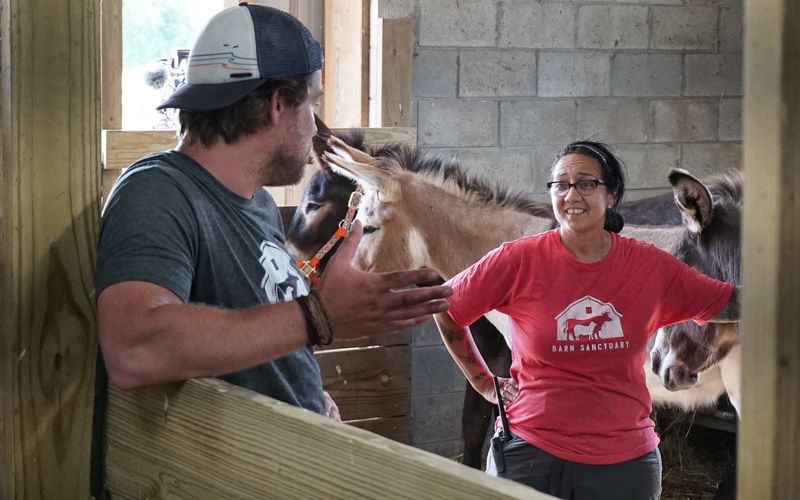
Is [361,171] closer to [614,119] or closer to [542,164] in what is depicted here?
[542,164]

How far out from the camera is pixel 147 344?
1.32 metres

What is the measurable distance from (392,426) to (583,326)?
209 cm

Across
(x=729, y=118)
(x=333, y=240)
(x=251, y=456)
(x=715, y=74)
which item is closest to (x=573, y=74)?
(x=715, y=74)

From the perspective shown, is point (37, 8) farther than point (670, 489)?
No

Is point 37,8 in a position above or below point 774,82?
above

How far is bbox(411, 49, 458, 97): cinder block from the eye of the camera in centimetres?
501

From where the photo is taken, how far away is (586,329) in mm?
2615

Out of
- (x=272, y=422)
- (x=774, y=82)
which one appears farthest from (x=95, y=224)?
(x=774, y=82)

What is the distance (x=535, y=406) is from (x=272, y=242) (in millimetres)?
1135

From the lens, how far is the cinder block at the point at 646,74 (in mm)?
5551

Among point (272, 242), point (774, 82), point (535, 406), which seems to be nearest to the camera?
point (774, 82)

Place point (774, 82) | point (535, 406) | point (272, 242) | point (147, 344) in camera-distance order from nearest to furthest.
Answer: point (774, 82) < point (147, 344) < point (272, 242) < point (535, 406)

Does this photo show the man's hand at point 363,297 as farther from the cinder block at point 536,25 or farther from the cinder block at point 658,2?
the cinder block at point 658,2

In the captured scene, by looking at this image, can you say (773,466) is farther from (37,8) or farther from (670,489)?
(670,489)
